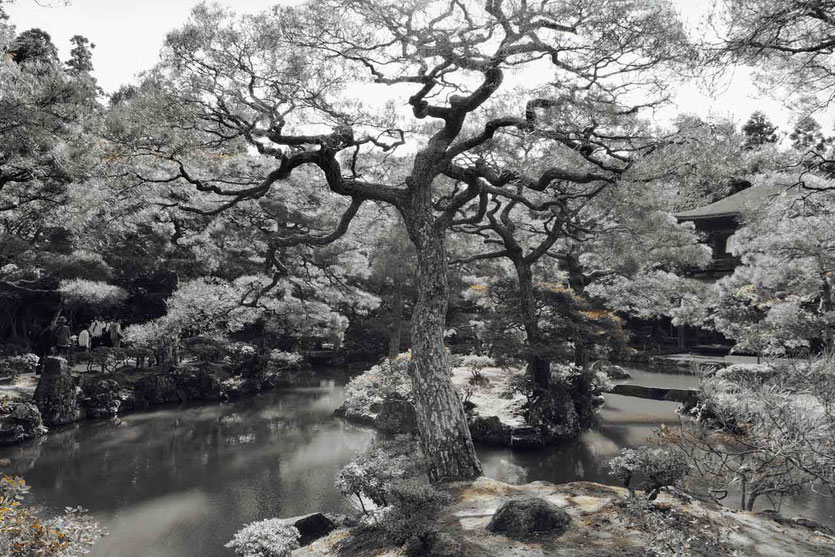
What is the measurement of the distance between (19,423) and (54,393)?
1.18m

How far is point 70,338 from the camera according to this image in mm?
15672

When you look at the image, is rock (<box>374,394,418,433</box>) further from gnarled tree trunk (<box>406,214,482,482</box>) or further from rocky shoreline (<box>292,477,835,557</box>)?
rocky shoreline (<box>292,477,835,557</box>)

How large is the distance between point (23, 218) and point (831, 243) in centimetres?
1720

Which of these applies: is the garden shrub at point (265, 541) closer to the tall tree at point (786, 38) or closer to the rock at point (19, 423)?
the tall tree at point (786, 38)

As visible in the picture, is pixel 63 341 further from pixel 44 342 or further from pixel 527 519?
pixel 527 519

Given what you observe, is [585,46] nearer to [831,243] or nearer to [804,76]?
[804,76]

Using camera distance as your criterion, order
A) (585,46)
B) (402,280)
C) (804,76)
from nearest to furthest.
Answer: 1. (804,76)
2. (585,46)
3. (402,280)

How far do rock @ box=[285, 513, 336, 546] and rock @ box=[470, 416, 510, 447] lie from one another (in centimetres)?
548

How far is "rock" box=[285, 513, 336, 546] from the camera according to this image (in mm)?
6172

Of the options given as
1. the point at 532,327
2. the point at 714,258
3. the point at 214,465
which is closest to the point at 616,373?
the point at 532,327

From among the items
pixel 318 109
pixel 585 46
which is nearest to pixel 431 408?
pixel 318 109

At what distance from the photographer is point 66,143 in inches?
261

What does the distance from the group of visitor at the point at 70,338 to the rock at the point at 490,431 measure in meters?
11.1

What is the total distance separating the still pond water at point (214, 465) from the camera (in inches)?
289
